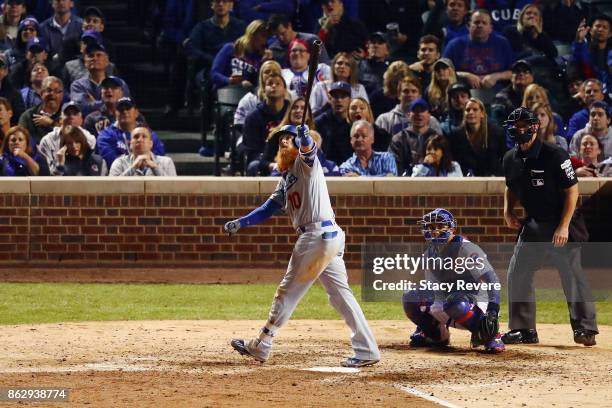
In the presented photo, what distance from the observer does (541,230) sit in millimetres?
10852

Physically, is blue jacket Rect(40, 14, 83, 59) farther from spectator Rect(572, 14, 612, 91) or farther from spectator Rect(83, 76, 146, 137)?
spectator Rect(572, 14, 612, 91)

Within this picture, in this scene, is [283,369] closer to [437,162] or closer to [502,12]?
[437,162]

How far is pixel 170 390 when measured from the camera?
28.8 feet

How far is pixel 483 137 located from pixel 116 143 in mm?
4178

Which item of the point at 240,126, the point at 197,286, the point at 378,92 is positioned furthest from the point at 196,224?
the point at 378,92

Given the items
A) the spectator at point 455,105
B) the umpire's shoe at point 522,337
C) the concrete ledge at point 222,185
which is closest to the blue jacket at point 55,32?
the concrete ledge at point 222,185

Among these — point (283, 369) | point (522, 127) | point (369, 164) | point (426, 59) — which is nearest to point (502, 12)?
point (426, 59)

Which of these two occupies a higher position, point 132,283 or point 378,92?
point 378,92

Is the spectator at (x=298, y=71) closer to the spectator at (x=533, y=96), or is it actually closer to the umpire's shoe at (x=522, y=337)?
the spectator at (x=533, y=96)

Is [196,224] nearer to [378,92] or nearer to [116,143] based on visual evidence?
[116,143]

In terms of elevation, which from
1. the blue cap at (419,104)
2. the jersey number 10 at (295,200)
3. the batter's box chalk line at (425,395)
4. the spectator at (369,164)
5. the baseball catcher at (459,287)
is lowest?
the batter's box chalk line at (425,395)

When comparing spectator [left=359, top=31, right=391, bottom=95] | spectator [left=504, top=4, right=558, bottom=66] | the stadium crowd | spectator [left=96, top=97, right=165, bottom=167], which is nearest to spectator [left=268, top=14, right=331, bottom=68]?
the stadium crowd

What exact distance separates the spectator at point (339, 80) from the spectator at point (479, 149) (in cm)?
131

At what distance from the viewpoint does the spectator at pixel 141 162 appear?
50.0 feet
